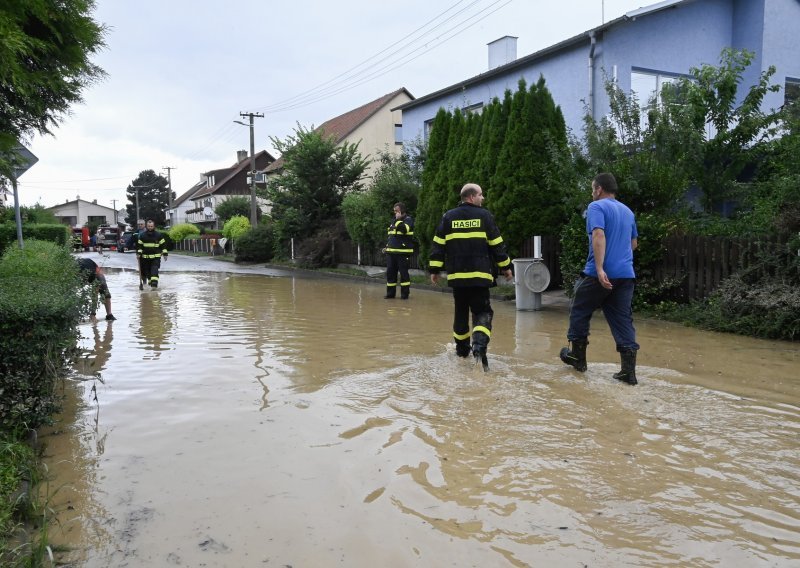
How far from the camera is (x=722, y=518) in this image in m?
3.37

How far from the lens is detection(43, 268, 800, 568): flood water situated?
3.16m

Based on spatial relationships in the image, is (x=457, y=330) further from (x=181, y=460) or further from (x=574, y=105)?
(x=574, y=105)

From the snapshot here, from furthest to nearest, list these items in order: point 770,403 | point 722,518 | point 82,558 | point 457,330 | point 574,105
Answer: point 574,105 < point 457,330 < point 770,403 < point 722,518 < point 82,558

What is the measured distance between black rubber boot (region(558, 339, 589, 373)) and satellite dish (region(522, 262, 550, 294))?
521cm

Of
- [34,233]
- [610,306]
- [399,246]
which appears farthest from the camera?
[34,233]

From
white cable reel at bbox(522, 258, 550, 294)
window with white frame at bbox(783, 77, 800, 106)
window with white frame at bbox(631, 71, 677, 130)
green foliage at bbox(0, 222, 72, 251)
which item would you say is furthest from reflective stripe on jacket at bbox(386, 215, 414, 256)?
window with white frame at bbox(783, 77, 800, 106)

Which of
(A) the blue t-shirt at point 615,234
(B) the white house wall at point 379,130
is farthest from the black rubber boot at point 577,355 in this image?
(B) the white house wall at point 379,130

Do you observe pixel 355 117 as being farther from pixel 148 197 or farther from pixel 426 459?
pixel 148 197

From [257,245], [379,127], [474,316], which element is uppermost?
[379,127]

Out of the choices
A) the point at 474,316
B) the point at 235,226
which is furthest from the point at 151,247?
the point at 235,226

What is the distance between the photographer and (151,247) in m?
16.1

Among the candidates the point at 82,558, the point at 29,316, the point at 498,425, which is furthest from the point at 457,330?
the point at 82,558

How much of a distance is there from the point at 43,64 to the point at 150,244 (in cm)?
1187

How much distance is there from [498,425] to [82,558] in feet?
9.45
